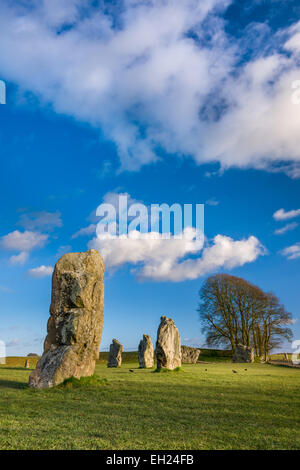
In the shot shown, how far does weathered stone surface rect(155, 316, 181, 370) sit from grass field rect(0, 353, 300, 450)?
7418 millimetres

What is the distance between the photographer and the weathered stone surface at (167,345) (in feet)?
62.6

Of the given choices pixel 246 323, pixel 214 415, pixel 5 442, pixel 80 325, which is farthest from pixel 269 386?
pixel 246 323

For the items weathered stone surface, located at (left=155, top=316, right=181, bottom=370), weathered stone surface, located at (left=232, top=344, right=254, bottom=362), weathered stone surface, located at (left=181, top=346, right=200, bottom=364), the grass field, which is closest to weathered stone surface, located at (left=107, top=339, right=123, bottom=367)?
weathered stone surface, located at (left=155, top=316, right=181, bottom=370)

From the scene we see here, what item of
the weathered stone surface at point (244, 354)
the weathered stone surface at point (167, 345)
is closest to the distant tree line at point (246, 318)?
the weathered stone surface at point (244, 354)

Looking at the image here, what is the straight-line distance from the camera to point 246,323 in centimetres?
4134

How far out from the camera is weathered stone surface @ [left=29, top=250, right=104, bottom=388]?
11562 millimetres

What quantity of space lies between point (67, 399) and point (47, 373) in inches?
93.5

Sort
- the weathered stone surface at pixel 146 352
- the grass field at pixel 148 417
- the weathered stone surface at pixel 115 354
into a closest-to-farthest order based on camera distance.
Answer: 1. the grass field at pixel 148 417
2. the weathered stone surface at pixel 146 352
3. the weathered stone surface at pixel 115 354

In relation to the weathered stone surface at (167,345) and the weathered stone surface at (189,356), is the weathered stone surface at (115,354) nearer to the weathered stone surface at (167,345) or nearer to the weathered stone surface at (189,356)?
the weathered stone surface at (167,345)

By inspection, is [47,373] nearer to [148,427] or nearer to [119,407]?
[119,407]

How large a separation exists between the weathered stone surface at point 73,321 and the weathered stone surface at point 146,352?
12.1m

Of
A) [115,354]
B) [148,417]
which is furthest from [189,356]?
[148,417]

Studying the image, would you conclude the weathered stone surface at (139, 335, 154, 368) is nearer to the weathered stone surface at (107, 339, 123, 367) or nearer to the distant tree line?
the weathered stone surface at (107, 339, 123, 367)

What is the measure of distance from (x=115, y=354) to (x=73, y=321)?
15.4 metres
